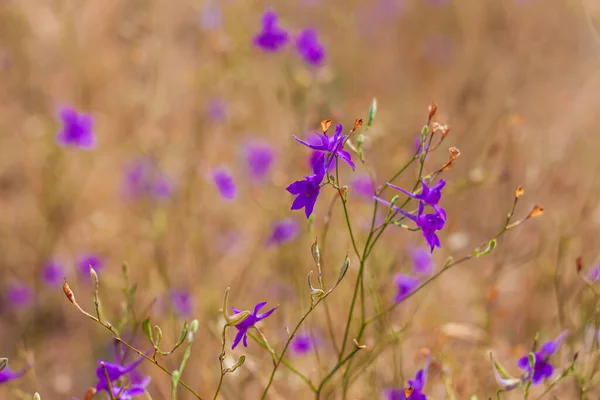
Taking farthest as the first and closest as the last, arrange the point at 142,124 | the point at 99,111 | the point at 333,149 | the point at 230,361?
the point at 99,111, the point at 142,124, the point at 230,361, the point at 333,149

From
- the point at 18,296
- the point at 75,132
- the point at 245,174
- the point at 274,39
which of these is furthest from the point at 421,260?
the point at 18,296

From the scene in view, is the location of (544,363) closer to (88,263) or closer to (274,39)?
(274,39)

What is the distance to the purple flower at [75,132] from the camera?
7.41 feet

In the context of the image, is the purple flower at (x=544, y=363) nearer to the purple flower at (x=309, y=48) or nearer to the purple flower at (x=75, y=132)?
the purple flower at (x=309, y=48)

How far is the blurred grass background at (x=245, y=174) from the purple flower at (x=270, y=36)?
191mm

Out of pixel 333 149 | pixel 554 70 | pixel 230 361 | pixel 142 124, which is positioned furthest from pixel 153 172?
pixel 554 70

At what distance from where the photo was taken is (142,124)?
3215 millimetres

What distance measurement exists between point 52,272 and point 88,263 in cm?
25

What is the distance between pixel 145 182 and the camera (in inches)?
116

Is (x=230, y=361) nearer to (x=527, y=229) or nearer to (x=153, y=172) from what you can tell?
(x=153, y=172)

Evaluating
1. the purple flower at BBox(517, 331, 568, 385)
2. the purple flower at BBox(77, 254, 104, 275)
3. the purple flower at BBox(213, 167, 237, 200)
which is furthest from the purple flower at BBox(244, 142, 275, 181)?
the purple flower at BBox(517, 331, 568, 385)

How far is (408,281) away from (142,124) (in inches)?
76.1

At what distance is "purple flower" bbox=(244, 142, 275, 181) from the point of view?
2732 millimetres

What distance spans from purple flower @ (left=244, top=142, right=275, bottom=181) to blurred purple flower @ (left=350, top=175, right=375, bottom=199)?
0.42 metres
